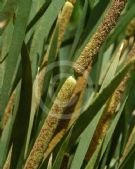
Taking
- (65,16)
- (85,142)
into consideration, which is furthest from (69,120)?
(65,16)

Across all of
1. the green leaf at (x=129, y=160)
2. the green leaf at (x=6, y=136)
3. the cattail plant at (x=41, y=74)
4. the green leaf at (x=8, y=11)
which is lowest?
the green leaf at (x=6, y=136)

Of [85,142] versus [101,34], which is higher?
[101,34]

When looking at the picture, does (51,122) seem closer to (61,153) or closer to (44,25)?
(61,153)

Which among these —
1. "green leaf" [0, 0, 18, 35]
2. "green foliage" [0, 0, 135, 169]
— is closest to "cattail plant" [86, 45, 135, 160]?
"green foliage" [0, 0, 135, 169]

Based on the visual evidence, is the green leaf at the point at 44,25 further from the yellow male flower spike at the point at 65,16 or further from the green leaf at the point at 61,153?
the green leaf at the point at 61,153

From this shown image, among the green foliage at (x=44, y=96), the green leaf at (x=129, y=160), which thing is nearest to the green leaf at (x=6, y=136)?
the green foliage at (x=44, y=96)

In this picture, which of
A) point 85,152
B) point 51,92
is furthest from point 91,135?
point 51,92

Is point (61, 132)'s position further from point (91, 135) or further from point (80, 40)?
point (80, 40)

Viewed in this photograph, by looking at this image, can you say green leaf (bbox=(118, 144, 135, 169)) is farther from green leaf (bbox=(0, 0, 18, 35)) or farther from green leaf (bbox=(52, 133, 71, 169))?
green leaf (bbox=(0, 0, 18, 35))
